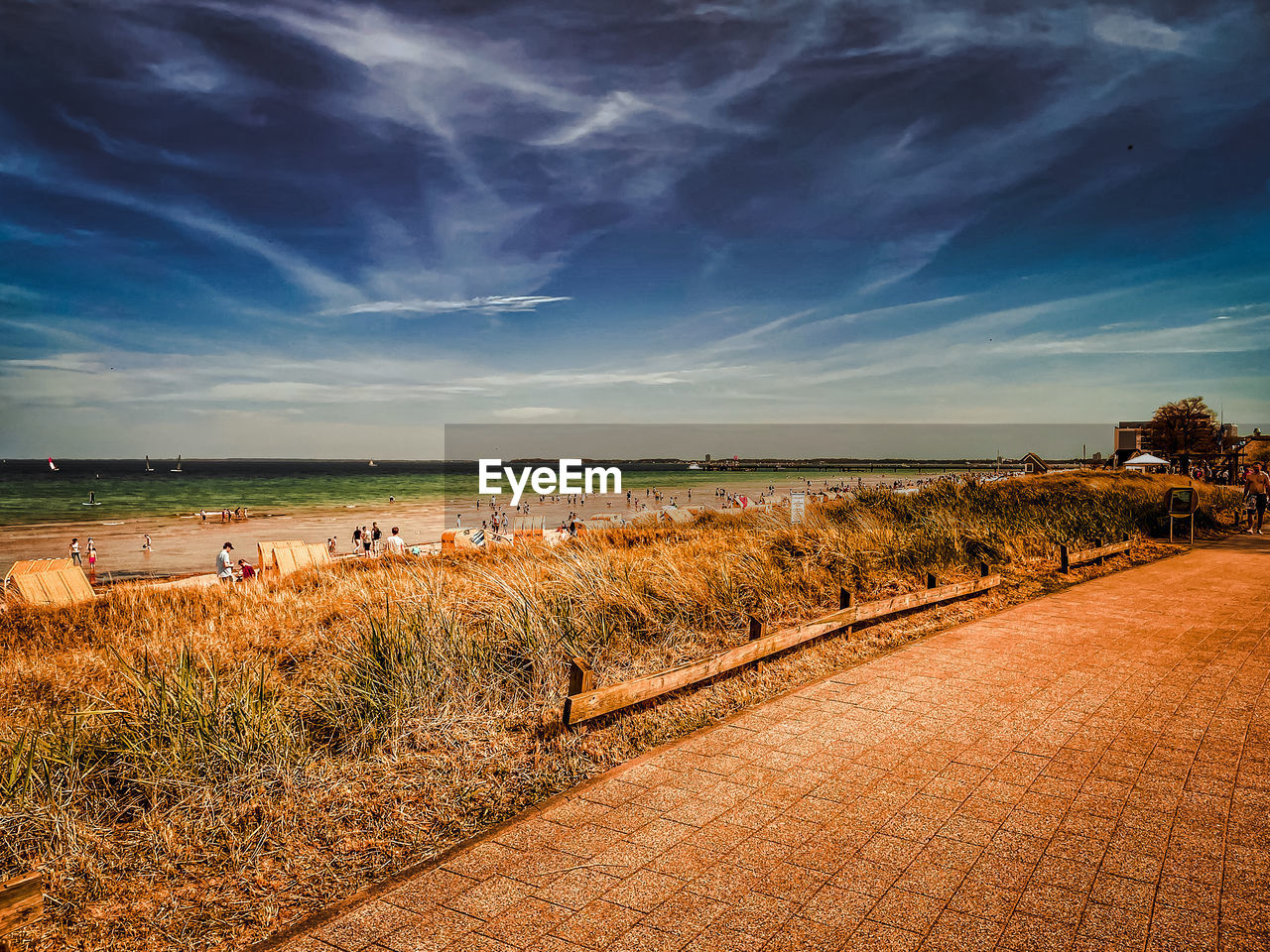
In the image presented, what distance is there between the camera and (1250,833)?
3.46m

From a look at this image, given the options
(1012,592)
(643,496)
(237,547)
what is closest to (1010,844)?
(1012,592)

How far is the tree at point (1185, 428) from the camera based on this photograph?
1467 inches

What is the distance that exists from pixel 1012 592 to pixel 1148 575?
310 cm

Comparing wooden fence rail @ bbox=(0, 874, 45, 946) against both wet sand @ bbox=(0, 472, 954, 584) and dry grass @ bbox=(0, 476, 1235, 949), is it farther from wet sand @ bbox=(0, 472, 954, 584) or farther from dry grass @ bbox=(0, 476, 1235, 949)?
wet sand @ bbox=(0, 472, 954, 584)

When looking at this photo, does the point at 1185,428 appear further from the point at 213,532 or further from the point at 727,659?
the point at 213,532

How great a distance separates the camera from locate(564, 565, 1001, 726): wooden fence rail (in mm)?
4887

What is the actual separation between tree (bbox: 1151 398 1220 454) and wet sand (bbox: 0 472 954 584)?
85.8ft

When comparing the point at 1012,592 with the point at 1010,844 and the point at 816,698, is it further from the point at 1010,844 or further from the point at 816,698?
the point at 1010,844

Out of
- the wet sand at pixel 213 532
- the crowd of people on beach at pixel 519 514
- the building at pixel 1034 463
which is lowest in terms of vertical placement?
the wet sand at pixel 213 532

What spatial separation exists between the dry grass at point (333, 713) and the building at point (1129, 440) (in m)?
35.5

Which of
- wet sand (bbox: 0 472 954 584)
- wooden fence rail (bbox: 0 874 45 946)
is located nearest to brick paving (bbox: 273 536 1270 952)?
wooden fence rail (bbox: 0 874 45 946)

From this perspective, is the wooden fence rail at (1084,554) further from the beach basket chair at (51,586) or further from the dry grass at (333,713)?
the beach basket chair at (51,586)

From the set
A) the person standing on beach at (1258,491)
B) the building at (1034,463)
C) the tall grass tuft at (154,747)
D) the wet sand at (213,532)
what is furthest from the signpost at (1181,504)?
the wet sand at (213,532)

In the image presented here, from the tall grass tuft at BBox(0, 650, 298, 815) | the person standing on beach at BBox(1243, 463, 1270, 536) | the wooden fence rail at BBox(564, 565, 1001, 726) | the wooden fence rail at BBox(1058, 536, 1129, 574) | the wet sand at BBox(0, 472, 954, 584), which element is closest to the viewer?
the tall grass tuft at BBox(0, 650, 298, 815)
